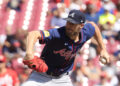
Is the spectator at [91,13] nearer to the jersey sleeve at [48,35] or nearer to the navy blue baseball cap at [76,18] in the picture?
the navy blue baseball cap at [76,18]

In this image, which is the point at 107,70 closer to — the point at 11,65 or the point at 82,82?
the point at 82,82

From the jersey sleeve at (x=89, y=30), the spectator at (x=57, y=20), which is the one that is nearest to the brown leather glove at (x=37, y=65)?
the jersey sleeve at (x=89, y=30)

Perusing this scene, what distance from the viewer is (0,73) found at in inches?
267

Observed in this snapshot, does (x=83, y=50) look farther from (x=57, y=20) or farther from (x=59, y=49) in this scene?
(x=59, y=49)

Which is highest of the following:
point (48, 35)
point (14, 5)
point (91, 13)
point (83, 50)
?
point (48, 35)

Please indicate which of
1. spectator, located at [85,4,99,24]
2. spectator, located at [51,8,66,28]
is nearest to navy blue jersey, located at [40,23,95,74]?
spectator, located at [51,8,66,28]

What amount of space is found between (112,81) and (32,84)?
4.85 meters

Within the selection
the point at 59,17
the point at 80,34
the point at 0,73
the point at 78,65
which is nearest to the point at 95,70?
the point at 78,65

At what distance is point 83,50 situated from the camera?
29.4ft

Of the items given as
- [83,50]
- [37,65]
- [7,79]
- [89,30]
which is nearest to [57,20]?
[83,50]

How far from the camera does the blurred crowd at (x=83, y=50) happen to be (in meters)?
7.75

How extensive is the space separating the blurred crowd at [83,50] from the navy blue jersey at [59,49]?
92.2 inches

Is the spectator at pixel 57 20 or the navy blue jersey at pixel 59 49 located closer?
the navy blue jersey at pixel 59 49

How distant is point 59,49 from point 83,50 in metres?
4.54
